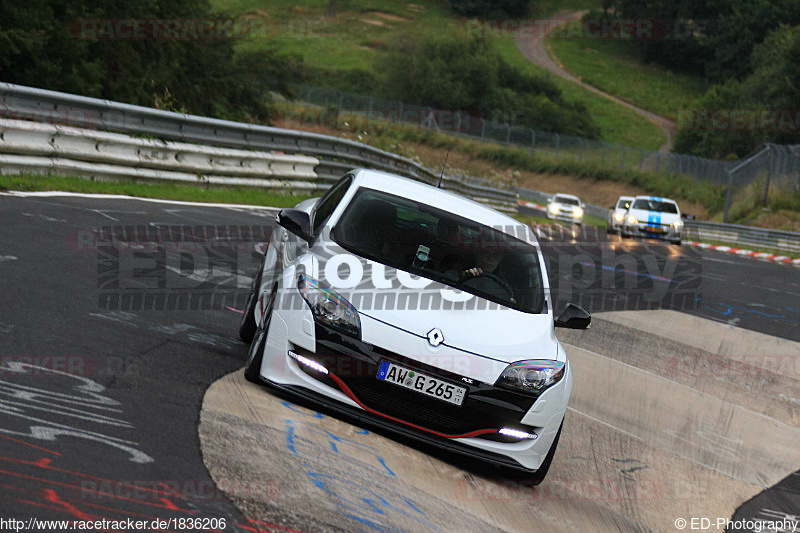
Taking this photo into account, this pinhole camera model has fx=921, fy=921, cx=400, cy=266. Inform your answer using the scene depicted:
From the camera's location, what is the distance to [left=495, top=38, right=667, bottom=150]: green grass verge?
86.3 m

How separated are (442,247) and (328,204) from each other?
38.9 inches

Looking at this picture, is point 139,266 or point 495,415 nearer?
point 495,415

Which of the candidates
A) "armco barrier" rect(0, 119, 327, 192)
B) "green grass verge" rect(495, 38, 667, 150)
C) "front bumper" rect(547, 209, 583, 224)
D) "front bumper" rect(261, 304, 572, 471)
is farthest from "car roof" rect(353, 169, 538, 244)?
"green grass verge" rect(495, 38, 667, 150)

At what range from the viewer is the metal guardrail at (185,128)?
39.5ft

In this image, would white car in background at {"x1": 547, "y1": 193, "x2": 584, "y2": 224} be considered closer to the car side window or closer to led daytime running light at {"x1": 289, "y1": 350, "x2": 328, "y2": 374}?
the car side window

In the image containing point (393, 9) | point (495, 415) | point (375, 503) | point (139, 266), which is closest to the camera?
point (375, 503)

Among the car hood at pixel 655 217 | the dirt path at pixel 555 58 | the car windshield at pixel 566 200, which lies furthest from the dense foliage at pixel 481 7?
the car hood at pixel 655 217

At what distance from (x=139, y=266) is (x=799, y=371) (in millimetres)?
7353

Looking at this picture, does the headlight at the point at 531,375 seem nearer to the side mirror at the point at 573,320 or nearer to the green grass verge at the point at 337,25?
the side mirror at the point at 573,320

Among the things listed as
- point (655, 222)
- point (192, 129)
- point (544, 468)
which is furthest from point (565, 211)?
point (544, 468)

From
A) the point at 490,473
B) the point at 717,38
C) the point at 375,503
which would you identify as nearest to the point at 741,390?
the point at 490,473

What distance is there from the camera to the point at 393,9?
410 ft

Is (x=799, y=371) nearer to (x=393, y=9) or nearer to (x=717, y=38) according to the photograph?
(x=717, y=38)

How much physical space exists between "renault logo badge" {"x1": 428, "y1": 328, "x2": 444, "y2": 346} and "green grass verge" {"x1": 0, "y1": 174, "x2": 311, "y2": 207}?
7.56 meters
